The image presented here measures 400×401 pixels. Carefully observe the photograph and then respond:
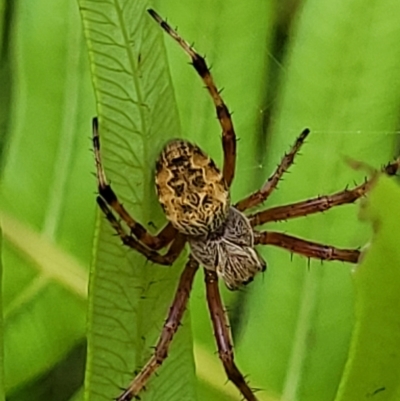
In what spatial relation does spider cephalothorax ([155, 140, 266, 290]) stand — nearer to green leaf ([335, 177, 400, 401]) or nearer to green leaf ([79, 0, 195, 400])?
green leaf ([79, 0, 195, 400])

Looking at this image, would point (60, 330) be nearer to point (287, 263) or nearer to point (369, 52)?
point (287, 263)

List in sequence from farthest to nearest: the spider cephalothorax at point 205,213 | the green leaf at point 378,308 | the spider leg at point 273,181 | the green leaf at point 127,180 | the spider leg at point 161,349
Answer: the spider leg at point 273,181 < the spider cephalothorax at point 205,213 < the spider leg at point 161,349 < the green leaf at point 127,180 < the green leaf at point 378,308

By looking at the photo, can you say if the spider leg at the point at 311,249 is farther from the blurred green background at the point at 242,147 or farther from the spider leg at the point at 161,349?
the spider leg at the point at 161,349

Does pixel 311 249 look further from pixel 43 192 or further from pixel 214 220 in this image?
pixel 43 192

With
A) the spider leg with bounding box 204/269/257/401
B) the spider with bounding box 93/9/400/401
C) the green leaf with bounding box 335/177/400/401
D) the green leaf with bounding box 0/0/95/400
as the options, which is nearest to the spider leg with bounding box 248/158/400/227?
the spider with bounding box 93/9/400/401

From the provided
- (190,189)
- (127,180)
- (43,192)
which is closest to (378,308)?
(127,180)

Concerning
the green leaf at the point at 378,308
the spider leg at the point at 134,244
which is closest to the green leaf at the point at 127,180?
the spider leg at the point at 134,244

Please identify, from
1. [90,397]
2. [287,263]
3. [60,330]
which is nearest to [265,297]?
[287,263]
